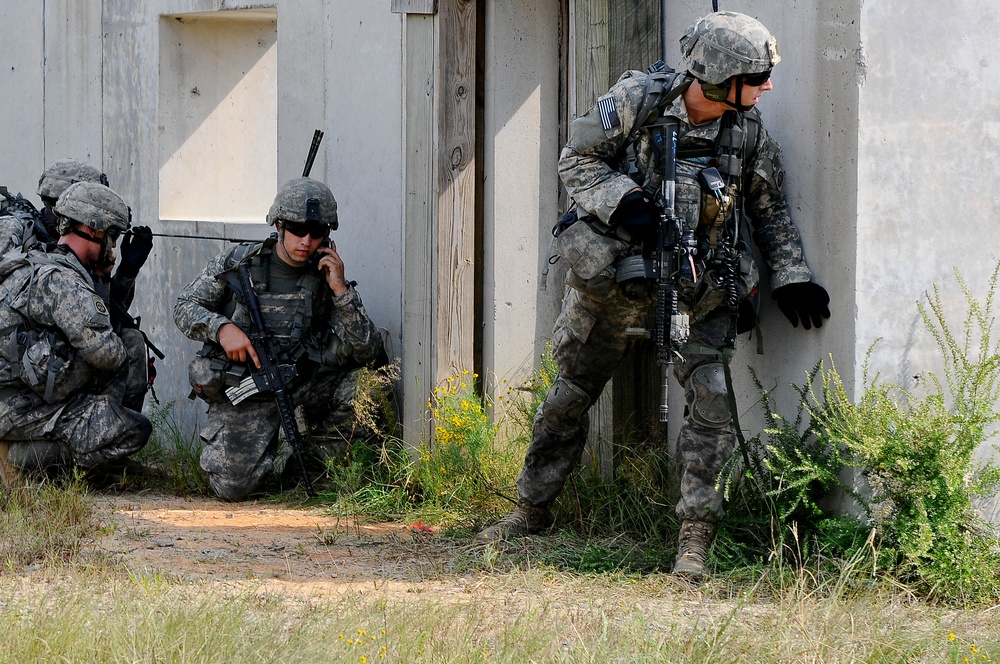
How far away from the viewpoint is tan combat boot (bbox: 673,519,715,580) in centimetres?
443

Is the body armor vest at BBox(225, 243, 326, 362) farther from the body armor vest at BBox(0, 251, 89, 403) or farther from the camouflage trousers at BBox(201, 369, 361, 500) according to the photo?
the body armor vest at BBox(0, 251, 89, 403)

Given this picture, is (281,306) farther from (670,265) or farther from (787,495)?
(787,495)

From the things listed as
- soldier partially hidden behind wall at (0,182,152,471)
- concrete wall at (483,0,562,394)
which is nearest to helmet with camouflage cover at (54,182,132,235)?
soldier partially hidden behind wall at (0,182,152,471)

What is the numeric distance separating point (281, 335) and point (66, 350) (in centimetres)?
112

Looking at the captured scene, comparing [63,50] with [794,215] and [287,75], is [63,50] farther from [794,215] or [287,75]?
[794,215]

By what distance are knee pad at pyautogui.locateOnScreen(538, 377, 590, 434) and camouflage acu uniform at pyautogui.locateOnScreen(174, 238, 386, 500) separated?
1.65 m

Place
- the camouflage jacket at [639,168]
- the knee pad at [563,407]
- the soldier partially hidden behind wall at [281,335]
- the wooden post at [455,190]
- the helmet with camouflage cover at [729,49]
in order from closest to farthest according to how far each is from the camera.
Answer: the helmet with camouflage cover at [729,49] < the camouflage jacket at [639,168] < the knee pad at [563,407] < the wooden post at [455,190] < the soldier partially hidden behind wall at [281,335]

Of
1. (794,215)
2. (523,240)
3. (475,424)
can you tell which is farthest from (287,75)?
(794,215)

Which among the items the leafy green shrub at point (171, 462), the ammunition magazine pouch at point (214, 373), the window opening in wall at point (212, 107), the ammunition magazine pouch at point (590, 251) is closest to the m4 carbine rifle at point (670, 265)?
the ammunition magazine pouch at point (590, 251)

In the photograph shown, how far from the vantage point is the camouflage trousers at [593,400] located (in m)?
4.56

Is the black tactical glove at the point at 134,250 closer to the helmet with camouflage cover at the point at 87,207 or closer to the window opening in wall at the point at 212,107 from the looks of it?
the helmet with camouflage cover at the point at 87,207

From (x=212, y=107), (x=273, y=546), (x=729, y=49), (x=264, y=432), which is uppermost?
(x=212, y=107)

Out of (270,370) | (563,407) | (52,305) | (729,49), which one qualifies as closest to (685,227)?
(729,49)

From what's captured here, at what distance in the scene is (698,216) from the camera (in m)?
4.45
